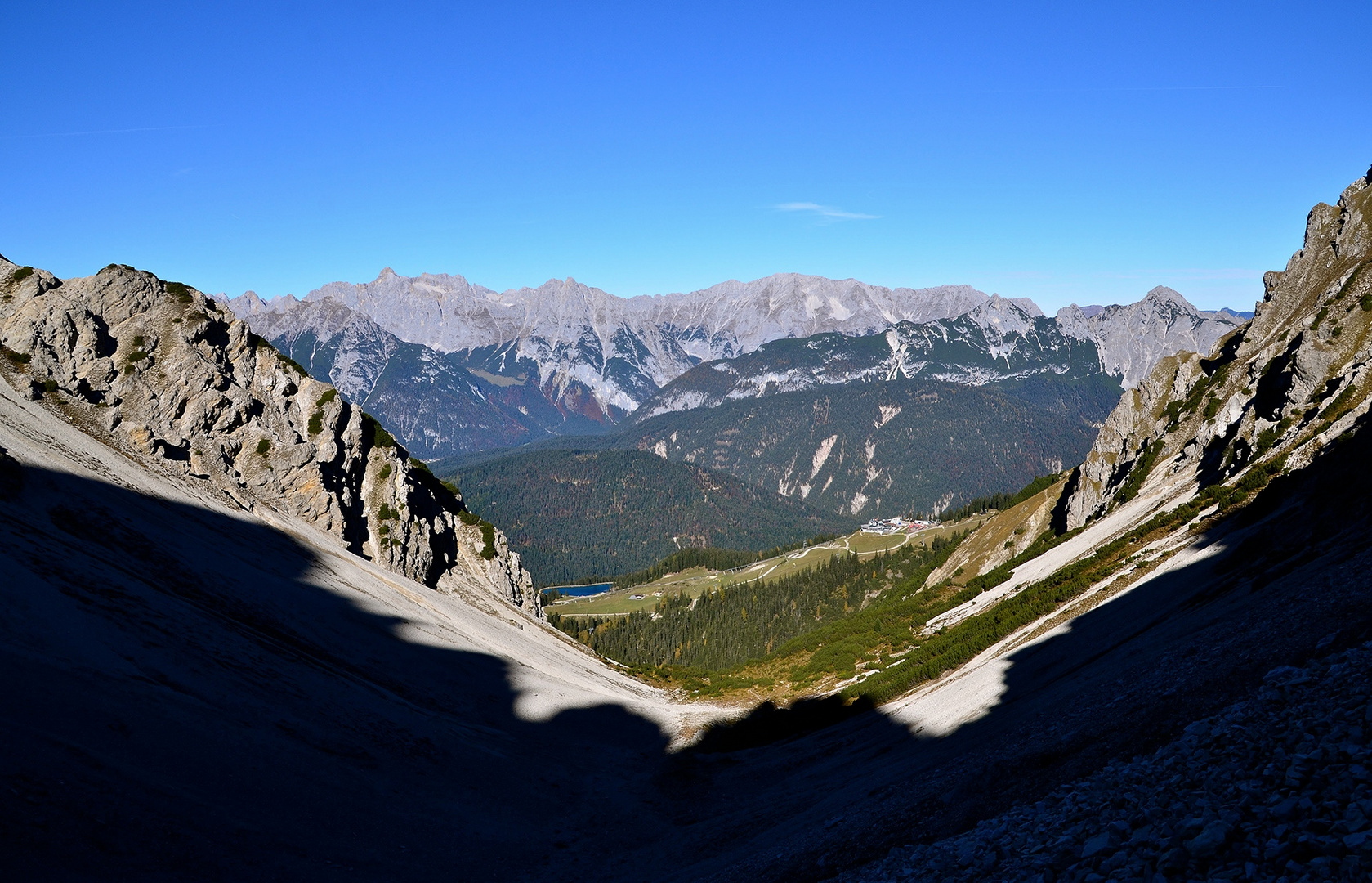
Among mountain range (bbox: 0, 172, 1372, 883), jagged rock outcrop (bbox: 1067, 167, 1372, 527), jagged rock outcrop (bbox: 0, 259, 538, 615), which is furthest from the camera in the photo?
jagged rock outcrop (bbox: 0, 259, 538, 615)

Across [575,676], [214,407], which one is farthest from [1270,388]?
[214,407]

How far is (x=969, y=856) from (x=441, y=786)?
25930 millimetres

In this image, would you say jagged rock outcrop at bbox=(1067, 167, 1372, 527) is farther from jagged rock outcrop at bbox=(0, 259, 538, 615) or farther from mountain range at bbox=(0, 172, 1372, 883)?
jagged rock outcrop at bbox=(0, 259, 538, 615)

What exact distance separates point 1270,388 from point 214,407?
94145 millimetres

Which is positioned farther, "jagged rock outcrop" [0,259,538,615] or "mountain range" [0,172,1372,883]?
"jagged rock outcrop" [0,259,538,615]

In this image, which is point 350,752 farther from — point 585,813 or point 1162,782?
point 1162,782

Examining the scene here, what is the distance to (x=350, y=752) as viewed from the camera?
35.7m

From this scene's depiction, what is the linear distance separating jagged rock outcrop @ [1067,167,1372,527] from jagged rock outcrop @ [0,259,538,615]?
7486 centimetres

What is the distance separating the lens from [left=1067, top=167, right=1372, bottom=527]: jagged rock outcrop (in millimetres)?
60156

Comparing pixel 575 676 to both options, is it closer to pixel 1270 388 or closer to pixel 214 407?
pixel 214 407

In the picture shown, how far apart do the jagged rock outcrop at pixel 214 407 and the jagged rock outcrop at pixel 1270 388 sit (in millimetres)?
74862

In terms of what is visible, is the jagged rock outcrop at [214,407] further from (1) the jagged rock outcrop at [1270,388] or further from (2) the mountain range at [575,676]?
(1) the jagged rock outcrop at [1270,388]

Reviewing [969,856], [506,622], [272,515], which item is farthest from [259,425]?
[969,856]

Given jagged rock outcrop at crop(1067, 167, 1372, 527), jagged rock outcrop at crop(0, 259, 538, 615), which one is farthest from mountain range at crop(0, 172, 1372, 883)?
jagged rock outcrop at crop(1067, 167, 1372, 527)
